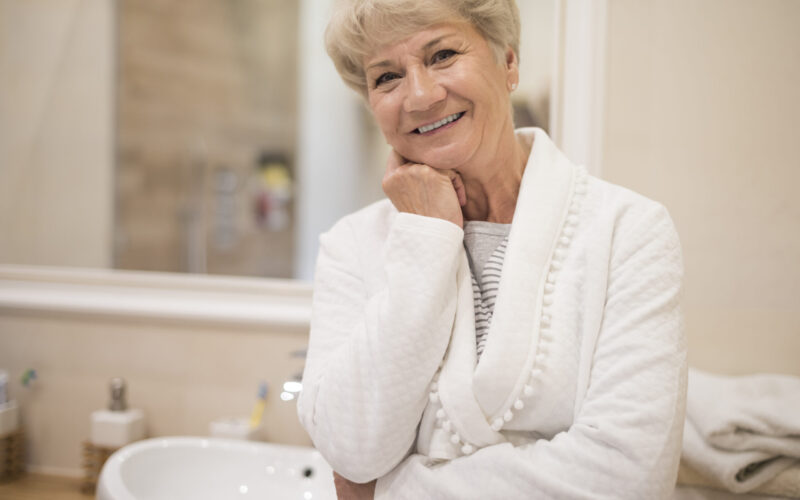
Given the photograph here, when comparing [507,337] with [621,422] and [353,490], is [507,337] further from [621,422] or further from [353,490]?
[353,490]

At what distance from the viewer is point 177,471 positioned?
3.79ft

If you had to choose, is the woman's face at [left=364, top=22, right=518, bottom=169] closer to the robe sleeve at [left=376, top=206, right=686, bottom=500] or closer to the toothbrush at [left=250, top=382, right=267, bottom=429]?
the robe sleeve at [left=376, top=206, right=686, bottom=500]

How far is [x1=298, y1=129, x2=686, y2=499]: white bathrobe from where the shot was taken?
676 millimetres

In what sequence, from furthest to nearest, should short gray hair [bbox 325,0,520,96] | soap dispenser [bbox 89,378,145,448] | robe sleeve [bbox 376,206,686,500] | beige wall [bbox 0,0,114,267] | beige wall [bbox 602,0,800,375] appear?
beige wall [bbox 0,0,114,267] < soap dispenser [bbox 89,378,145,448] < beige wall [bbox 602,0,800,375] < short gray hair [bbox 325,0,520,96] < robe sleeve [bbox 376,206,686,500]

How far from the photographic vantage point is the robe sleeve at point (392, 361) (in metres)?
0.73

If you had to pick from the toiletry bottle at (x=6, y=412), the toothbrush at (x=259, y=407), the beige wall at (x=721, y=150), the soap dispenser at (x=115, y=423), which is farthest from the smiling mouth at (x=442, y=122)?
the toiletry bottle at (x=6, y=412)

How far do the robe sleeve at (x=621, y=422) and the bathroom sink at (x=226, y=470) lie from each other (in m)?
0.43

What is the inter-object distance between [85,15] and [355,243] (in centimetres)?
136

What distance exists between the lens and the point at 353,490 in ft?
2.65

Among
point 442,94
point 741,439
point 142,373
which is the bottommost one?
point 142,373

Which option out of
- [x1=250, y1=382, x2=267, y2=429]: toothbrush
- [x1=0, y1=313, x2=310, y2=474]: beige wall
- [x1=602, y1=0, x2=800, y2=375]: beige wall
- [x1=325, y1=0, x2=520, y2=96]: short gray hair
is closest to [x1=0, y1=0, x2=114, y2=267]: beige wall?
[x1=0, y1=313, x2=310, y2=474]: beige wall

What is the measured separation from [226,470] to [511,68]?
868mm

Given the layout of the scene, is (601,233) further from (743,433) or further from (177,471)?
(177,471)

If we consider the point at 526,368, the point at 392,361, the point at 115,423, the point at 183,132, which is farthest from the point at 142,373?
the point at 183,132
